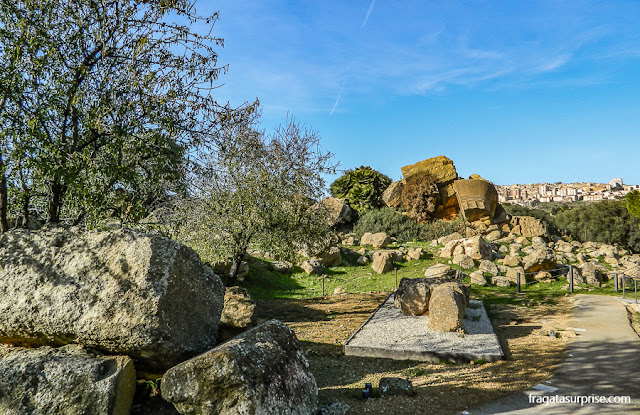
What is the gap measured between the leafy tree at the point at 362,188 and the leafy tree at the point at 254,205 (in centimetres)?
2142

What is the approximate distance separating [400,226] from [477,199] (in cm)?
586

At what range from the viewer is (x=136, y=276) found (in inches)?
198

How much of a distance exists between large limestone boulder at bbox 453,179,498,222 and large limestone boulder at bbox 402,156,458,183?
A: 1.86 m

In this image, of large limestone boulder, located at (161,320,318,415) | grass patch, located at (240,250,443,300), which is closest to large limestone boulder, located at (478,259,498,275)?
grass patch, located at (240,250,443,300)

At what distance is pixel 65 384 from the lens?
4.57m

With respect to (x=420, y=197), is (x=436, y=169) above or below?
above

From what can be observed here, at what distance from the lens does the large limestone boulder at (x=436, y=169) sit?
109 feet

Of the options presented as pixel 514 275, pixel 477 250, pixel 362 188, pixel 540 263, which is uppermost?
pixel 362 188

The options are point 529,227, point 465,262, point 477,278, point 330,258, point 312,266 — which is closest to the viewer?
point 477,278

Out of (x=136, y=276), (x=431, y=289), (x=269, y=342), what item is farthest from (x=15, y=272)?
(x=431, y=289)

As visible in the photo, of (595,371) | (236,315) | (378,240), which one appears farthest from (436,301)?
(378,240)

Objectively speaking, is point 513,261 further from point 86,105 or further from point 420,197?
point 86,105

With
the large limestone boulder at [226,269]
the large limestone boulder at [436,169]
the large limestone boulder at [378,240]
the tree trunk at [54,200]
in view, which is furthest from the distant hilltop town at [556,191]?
the tree trunk at [54,200]

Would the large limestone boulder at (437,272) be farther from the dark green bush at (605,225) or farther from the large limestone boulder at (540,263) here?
the dark green bush at (605,225)
